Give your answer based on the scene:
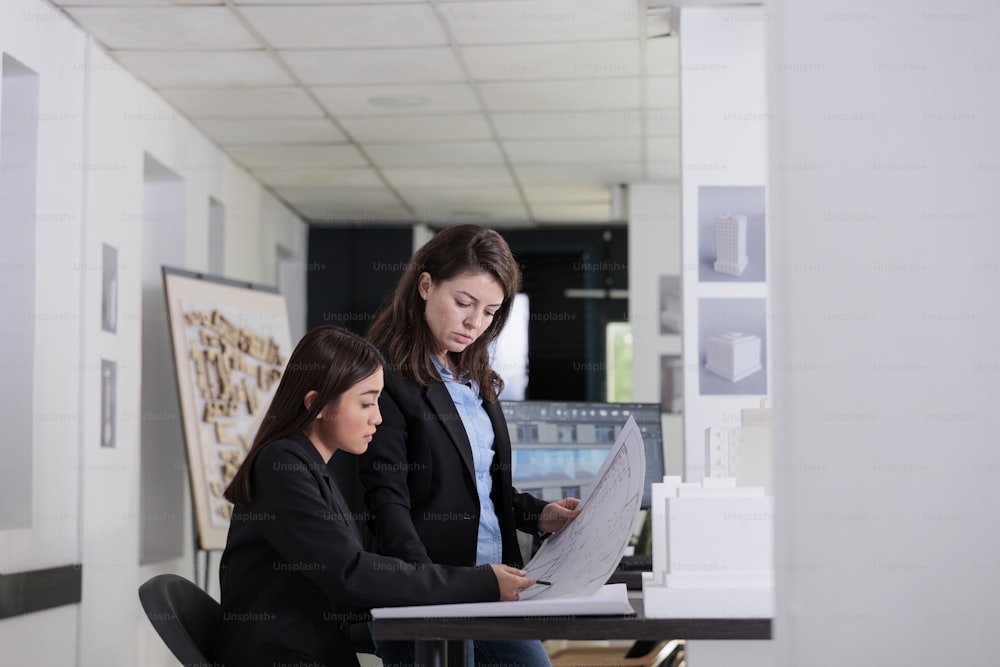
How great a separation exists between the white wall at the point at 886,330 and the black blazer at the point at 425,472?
0.79 metres

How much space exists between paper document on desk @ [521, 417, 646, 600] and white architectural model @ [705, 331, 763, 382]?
2431 mm

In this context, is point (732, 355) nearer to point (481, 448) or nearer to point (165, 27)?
point (481, 448)

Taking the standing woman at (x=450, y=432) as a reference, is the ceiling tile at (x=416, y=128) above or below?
above

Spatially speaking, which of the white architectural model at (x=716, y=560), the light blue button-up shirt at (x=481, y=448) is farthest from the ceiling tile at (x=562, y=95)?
the white architectural model at (x=716, y=560)

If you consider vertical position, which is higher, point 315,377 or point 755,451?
point 315,377

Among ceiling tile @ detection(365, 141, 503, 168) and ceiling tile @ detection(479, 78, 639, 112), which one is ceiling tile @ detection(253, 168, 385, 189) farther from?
ceiling tile @ detection(479, 78, 639, 112)

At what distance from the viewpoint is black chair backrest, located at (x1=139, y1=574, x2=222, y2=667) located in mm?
1988

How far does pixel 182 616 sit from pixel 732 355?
9.41 ft

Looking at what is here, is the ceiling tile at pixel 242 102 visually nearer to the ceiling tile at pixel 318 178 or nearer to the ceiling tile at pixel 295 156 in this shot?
the ceiling tile at pixel 295 156

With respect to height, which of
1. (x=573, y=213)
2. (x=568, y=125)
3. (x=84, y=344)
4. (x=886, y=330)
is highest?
(x=568, y=125)

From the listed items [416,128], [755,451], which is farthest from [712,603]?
[416,128]

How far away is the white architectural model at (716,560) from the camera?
74.2 inches

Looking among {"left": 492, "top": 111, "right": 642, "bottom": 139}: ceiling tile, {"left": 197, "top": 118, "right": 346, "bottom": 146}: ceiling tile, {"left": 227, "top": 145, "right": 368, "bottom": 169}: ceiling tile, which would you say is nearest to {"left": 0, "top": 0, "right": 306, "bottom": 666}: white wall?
{"left": 197, "top": 118, "right": 346, "bottom": 146}: ceiling tile

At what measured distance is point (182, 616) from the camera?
6.84ft
